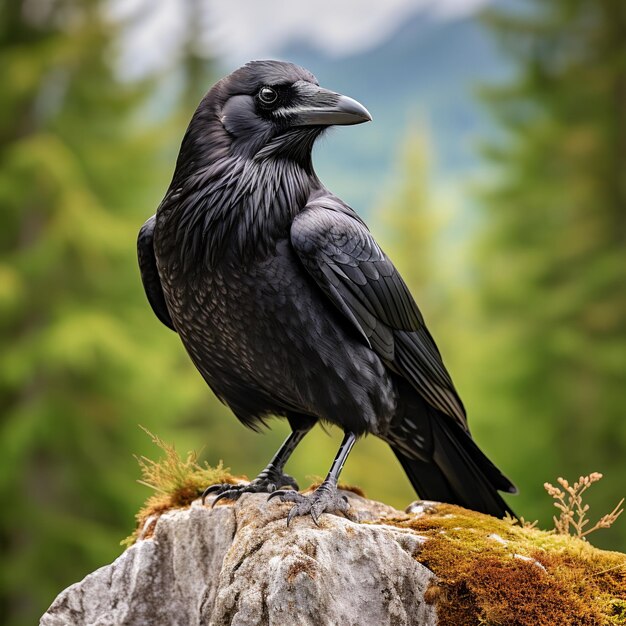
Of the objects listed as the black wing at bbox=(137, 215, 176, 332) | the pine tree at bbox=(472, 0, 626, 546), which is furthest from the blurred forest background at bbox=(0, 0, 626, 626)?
the black wing at bbox=(137, 215, 176, 332)

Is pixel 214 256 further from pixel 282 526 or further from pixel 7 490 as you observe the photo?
pixel 7 490

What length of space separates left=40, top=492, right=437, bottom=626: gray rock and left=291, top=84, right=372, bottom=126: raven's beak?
1.91m

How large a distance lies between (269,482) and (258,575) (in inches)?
36.7

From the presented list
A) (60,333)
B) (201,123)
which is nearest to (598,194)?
(60,333)

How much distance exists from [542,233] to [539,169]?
3.53 ft

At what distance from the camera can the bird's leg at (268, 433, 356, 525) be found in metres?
3.95

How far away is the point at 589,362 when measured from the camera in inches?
484

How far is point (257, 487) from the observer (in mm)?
4461

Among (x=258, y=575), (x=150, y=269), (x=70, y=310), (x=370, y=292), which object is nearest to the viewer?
(x=258, y=575)

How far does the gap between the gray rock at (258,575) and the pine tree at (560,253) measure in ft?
28.7

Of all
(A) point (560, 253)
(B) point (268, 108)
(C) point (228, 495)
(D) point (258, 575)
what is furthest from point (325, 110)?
(A) point (560, 253)

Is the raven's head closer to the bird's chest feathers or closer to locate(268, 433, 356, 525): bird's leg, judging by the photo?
the bird's chest feathers

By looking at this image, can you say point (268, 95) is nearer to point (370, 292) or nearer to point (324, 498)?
point (370, 292)

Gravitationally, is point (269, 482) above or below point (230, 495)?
above
